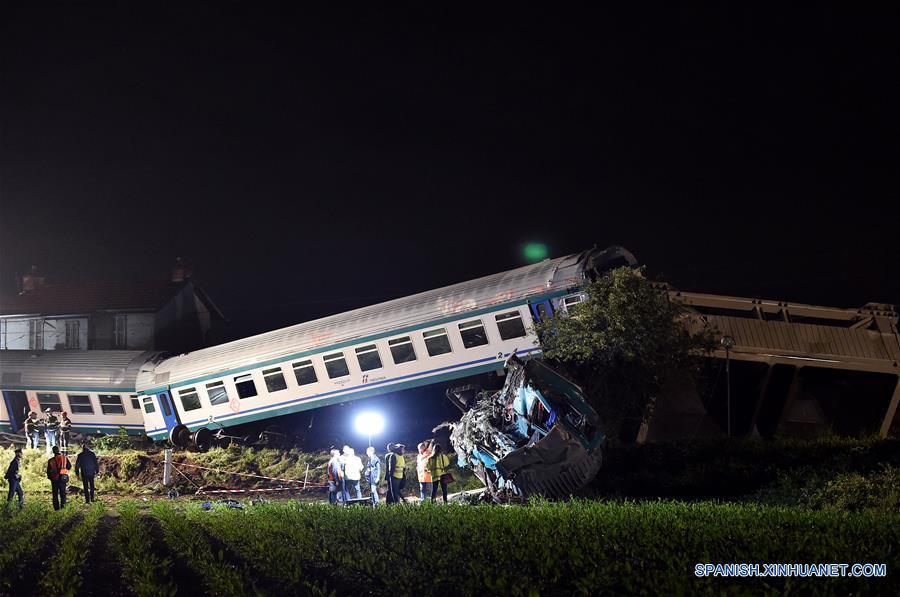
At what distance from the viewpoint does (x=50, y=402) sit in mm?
29422

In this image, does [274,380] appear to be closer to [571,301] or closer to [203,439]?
[203,439]

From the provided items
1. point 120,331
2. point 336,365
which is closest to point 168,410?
point 336,365

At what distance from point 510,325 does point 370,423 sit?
5.67 metres

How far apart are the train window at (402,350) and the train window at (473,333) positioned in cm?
158

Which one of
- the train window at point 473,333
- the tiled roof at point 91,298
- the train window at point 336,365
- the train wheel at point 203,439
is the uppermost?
the tiled roof at point 91,298

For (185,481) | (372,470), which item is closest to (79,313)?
(185,481)

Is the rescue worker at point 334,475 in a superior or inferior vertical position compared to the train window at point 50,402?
inferior

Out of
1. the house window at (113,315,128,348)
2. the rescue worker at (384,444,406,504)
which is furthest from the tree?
the house window at (113,315,128,348)

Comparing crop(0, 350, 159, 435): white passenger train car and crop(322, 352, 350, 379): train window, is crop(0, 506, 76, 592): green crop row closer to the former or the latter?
crop(322, 352, 350, 379): train window

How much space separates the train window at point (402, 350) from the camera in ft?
74.7

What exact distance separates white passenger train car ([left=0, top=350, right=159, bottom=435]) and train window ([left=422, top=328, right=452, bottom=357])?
1103cm

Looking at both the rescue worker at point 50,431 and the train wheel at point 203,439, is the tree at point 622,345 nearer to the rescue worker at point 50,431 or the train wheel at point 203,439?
the train wheel at point 203,439

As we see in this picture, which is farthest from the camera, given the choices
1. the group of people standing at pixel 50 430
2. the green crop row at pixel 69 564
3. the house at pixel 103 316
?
the house at pixel 103 316

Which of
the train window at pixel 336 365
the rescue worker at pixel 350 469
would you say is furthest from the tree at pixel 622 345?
the train window at pixel 336 365
